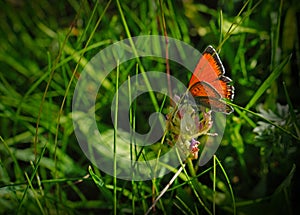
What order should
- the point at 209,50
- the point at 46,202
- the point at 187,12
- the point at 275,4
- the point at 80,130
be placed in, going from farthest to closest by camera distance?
the point at 187,12 → the point at 275,4 → the point at 80,130 → the point at 46,202 → the point at 209,50

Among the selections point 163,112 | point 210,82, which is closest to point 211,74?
point 210,82

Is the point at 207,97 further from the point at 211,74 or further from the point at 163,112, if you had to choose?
the point at 163,112

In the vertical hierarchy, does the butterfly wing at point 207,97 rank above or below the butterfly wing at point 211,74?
below

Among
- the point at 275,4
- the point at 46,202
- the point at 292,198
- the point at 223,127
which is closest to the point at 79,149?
the point at 46,202

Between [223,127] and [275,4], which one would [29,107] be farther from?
[275,4]

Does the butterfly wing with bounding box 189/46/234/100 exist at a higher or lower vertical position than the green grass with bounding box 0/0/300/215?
higher
